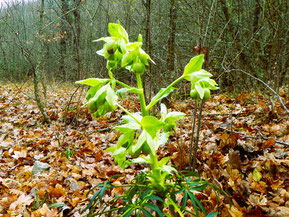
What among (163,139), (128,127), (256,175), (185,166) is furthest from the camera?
(185,166)

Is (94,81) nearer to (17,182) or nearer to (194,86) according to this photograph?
(194,86)

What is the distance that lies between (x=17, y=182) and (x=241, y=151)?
2648mm

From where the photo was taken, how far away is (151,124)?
1.00m

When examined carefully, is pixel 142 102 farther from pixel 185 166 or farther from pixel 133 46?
pixel 185 166

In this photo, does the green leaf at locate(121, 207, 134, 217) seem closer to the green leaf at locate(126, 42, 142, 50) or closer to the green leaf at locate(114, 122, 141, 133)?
the green leaf at locate(114, 122, 141, 133)

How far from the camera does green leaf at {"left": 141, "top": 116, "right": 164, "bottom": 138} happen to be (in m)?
0.99

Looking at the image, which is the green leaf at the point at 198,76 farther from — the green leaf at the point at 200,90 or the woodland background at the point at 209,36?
the woodland background at the point at 209,36

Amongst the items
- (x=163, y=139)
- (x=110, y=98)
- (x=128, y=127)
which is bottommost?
(x=163, y=139)

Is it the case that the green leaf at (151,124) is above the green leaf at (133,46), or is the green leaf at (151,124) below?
below

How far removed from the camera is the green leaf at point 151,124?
3.25ft

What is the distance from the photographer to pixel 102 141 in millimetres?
3512

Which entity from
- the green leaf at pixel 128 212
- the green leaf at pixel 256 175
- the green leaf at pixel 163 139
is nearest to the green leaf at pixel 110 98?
the green leaf at pixel 163 139

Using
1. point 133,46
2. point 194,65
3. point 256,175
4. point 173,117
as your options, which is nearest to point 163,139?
point 173,117

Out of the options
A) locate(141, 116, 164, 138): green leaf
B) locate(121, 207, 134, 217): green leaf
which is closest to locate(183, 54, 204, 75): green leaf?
locate(141, 116, 164, 138): green leaf
